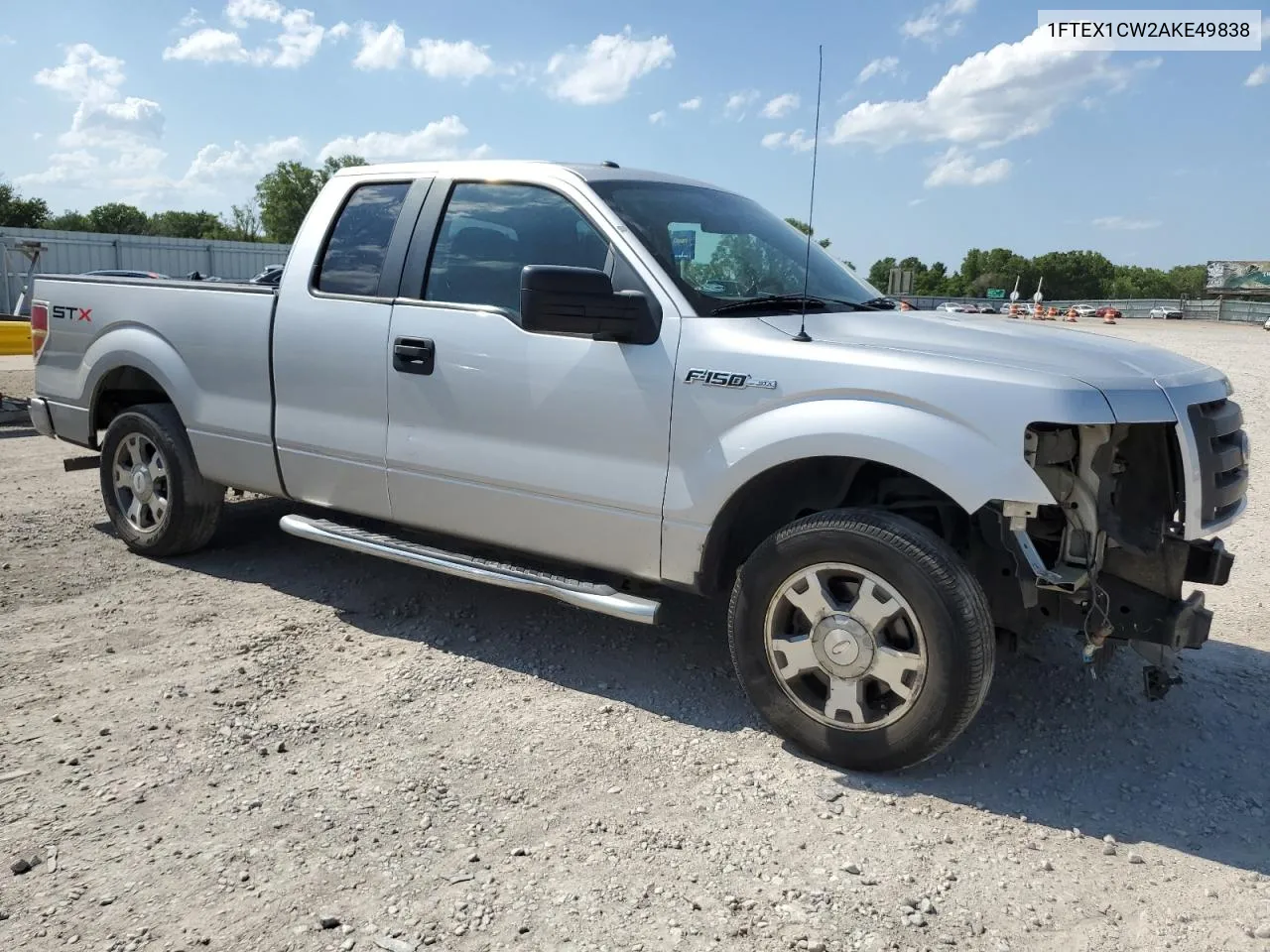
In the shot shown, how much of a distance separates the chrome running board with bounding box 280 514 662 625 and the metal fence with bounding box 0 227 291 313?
26.8 metres

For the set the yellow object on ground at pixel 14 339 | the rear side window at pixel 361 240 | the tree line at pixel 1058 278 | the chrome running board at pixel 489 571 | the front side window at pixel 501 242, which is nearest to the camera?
the chrome running board at pixel 489 571

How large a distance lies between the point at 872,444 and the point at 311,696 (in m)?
2.35

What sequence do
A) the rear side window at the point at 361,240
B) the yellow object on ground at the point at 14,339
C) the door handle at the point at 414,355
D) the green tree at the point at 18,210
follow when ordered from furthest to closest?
the green tree at the point at 18,210, the yellow object on ground at the point at 14,339, the rear side window at the point at 361,240, the door handle at the point at 414,355

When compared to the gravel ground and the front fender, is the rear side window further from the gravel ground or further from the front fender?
the front fender

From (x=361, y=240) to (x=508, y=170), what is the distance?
0.82 metres

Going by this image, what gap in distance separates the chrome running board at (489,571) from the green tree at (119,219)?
8231 cm

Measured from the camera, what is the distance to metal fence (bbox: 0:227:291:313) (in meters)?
29.8

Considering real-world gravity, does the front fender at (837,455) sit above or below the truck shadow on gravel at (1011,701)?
above

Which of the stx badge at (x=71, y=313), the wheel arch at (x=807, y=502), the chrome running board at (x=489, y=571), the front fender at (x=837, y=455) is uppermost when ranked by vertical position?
the stx badge at (x=71, y=313)

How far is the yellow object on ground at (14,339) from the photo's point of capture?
34.7 ft

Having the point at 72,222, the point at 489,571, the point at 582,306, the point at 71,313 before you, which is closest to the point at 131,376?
the point at 71,313

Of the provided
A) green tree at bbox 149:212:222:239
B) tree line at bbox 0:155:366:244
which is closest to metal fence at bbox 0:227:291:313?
tree line at bbox 0:155:366:244

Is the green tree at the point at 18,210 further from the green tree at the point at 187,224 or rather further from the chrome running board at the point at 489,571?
the chrome running board at the point at 489,571

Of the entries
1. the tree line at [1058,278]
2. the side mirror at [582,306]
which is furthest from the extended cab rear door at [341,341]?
the tree line at [1058,278]
